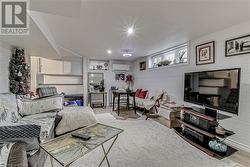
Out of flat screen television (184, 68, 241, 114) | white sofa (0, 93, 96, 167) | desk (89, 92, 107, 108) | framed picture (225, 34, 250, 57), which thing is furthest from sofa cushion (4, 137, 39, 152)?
desk (89, 92, 107, 108)

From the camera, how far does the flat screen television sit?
211 centimetres

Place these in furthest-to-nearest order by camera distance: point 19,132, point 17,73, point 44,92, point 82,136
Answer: point 17,73, point 44,92, point 82,136, point 19,132

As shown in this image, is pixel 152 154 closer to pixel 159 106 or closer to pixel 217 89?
pixel 217 89

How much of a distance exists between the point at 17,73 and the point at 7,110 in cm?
168

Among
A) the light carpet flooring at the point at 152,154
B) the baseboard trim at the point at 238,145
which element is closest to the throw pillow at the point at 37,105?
the light carpet flooring at the point at 152,154

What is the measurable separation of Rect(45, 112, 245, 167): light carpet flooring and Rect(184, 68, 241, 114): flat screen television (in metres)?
0.83

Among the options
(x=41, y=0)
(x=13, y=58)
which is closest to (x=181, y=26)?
(x=41, y=0)

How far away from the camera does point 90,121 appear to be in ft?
8.12

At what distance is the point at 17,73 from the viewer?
3268 mm

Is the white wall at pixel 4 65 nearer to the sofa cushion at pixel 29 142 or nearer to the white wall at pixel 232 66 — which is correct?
the sofa cushion at pixel 29 142

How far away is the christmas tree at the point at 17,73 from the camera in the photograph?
3.20 metres

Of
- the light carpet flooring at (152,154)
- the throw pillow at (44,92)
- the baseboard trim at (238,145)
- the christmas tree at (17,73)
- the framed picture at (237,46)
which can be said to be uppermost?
the framed picture at (237,46)

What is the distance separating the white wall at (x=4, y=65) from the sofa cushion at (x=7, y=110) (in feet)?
3.36

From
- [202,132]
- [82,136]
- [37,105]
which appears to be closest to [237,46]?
[202,132]
